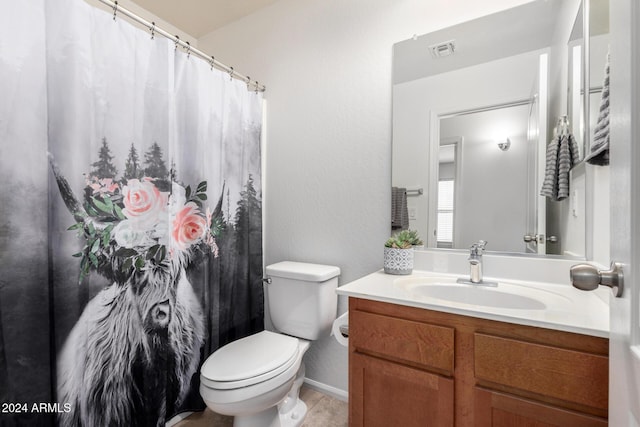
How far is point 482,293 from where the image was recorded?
4.24ft

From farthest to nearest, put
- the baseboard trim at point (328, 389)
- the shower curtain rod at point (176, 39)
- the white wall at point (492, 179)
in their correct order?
1. the baseboard trim at point (328, 389)
2. the white wall at point (492, 179)
3. the shower curtain rod at point (176, 39)

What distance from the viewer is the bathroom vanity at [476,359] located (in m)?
0.85

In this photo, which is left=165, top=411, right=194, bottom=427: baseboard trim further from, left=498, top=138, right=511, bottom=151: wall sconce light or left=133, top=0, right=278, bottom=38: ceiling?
left=133, top=0, right=278, bottom=38: ceiling

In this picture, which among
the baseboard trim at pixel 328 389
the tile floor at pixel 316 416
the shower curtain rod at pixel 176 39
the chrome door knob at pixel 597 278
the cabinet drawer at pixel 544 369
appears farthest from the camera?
the baseboard trim at pixel 328 389

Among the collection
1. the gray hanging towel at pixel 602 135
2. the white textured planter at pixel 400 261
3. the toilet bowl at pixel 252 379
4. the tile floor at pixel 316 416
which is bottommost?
the tile floor at pixel 316 416

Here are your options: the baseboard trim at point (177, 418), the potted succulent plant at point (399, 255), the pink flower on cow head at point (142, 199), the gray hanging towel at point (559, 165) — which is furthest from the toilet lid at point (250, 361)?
the gray hanging towel at point (559, 165)

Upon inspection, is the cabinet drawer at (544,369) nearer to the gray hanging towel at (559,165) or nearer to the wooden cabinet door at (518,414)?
the wooden cabinet door at (518,414)

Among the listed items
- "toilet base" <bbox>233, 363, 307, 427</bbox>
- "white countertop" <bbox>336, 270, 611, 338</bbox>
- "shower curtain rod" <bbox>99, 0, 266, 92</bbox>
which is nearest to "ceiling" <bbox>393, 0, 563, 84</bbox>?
"shower curtain rod" <bbox>99, 0, 266, 92</bbox>

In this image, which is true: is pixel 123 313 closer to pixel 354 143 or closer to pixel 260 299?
pixel 260 299

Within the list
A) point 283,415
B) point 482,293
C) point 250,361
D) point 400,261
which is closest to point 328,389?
point 283,415

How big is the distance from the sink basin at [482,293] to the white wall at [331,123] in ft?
1.17

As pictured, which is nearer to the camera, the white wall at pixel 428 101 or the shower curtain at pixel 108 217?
the shower curtain at pixel 108 217

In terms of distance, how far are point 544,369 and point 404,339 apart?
1.34 feet

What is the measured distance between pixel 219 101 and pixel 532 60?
60.6 inches
